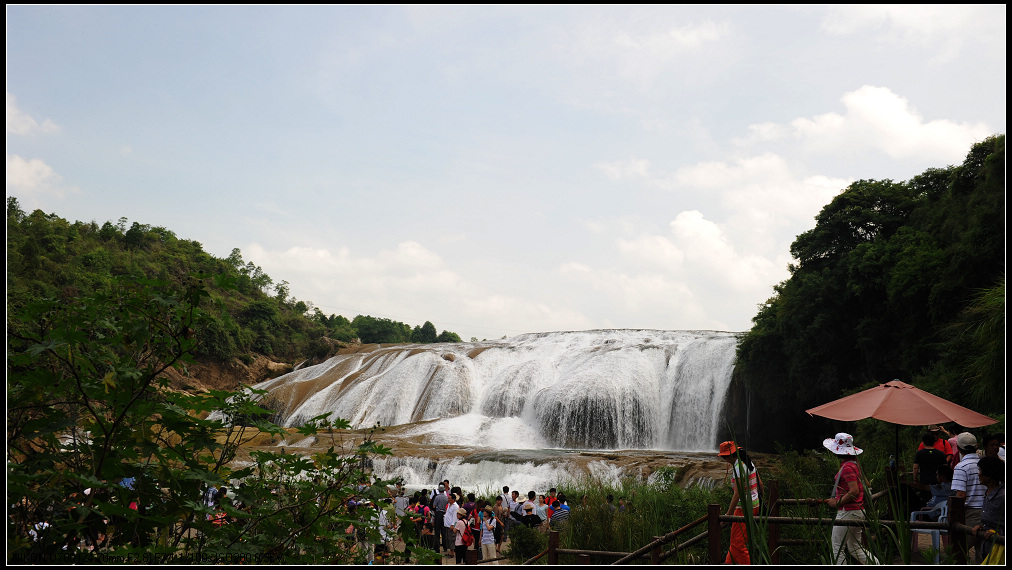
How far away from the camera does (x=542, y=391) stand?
28.1 meters

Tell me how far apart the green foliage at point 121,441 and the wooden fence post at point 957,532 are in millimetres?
3319

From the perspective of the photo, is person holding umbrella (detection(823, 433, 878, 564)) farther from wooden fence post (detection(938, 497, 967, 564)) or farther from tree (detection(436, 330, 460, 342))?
tree (detection(436, 330, 460, 342))

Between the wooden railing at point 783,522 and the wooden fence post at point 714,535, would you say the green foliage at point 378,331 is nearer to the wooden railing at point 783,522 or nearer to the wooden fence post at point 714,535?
the wooden railing at point 783,522

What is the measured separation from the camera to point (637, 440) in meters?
25.7

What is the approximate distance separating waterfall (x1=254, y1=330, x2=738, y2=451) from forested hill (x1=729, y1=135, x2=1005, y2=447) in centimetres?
229

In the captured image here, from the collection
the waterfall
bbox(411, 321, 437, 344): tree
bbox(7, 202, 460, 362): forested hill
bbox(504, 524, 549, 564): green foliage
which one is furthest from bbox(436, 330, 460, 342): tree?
bbox(504, 524, 549, 564): green foliage

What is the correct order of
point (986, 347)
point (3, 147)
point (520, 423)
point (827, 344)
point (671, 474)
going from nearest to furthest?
point (3, 147)
point (986, 347)
point (671, 474)
point (827, 344)
point (520, 423)

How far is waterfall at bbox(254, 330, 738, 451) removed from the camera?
25797mm

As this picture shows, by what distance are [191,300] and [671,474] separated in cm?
1490

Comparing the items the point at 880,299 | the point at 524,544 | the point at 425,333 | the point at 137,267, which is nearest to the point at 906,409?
the point at 524,544

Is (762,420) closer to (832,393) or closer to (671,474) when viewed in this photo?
(832,393)

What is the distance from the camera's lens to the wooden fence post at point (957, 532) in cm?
388

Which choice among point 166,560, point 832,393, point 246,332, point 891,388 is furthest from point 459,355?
point 166,560

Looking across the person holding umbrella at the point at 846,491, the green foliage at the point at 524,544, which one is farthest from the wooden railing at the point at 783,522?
the green foliage at the point at 524,544
